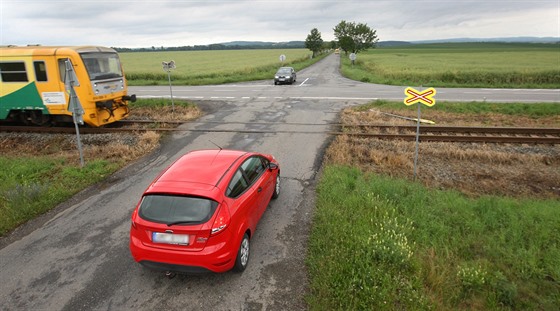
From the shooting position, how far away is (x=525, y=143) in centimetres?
1184

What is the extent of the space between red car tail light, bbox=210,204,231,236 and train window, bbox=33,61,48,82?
11.6m

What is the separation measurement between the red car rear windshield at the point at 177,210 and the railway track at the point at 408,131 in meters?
9.03

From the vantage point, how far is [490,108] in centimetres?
1733

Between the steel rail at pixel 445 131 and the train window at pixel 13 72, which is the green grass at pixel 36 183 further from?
the train window at pixel 13 72

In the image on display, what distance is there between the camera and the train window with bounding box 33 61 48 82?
41.2ft

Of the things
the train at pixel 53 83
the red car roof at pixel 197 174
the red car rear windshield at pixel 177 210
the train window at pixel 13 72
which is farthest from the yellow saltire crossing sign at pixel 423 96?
the train window at pixel 13 72

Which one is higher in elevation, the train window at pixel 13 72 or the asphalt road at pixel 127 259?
the train window at pixel 13 72

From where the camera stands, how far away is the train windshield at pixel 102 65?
12656 mm

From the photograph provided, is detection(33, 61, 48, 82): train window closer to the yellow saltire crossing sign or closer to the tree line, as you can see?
the yellow saltire crossing sign

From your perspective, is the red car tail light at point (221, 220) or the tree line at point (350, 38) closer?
the red car tail light at point (221, 220)

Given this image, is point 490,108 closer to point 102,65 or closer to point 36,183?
point 102,65

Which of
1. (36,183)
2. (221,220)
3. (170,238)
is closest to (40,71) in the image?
(36,183)

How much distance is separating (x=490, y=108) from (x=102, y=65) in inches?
719

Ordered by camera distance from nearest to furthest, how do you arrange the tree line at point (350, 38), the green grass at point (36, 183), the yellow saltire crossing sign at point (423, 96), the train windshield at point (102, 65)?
the green grass at point (36, 183) → the yellow saltire crossing sign at point (423, 96) → the train windshield at point (102, 65) → the tree line at point (350, 38)
